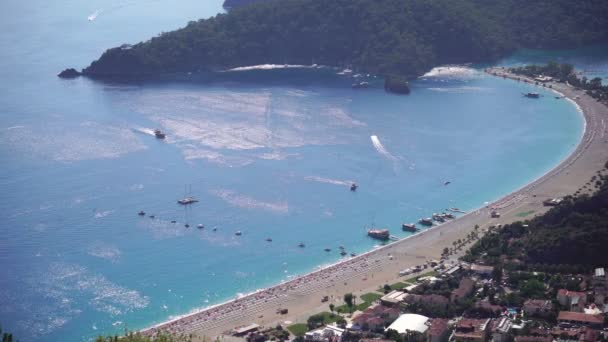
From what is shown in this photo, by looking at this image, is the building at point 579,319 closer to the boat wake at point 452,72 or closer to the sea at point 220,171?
the sea at point 220,171

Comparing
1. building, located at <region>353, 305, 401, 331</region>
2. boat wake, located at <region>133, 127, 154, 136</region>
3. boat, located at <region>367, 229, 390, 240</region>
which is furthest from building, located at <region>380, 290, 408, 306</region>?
boat wake, located at <region>133, 127, 154, 136</region>

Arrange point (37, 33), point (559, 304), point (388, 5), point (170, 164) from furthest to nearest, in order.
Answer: point (37, 33) → point (388, 5) → point (170, 164) → point (559, 304)

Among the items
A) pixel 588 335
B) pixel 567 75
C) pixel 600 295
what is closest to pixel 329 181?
pixel 600 295

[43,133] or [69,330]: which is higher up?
[43,133]

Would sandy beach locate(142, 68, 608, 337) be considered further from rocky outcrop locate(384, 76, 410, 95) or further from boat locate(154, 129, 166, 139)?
boat locate(154, 129, 166, 139)

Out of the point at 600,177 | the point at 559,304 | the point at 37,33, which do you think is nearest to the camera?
the point at 559,304

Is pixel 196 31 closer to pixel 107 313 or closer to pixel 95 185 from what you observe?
pixel 95 185

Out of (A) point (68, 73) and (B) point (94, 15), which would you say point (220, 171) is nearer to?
(A) point (68, 73)

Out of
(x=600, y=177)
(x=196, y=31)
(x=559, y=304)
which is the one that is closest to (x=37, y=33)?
(x=196, y=31)
